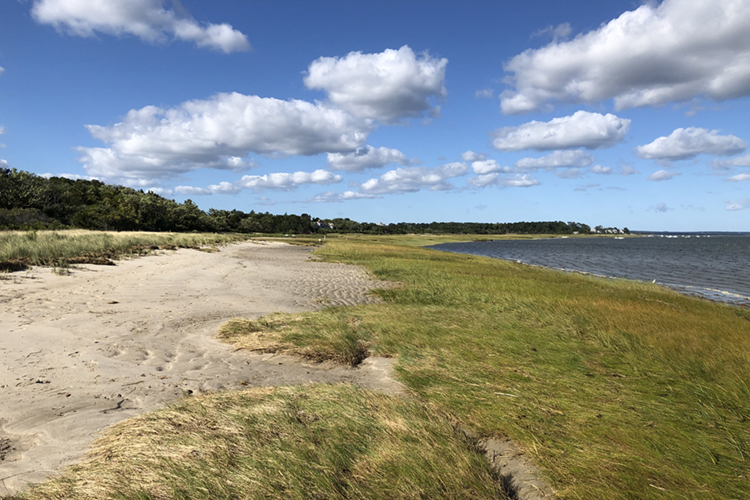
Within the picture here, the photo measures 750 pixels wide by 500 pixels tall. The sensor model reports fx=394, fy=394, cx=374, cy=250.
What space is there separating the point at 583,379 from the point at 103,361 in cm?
741

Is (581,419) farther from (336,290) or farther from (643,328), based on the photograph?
(336,290)

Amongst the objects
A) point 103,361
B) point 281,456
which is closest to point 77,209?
point 103,361

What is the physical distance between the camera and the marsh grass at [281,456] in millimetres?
2963

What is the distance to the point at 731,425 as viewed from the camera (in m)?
4.14

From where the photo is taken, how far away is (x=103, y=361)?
6418mm

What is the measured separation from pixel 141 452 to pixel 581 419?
4.35 meters

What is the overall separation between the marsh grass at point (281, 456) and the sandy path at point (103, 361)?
72 cm

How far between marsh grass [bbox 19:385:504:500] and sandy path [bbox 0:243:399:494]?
721 mm

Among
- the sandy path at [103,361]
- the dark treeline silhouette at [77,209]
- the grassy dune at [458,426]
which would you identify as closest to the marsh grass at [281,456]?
the grassy dune at [458,426]

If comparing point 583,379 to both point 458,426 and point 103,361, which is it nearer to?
point 458,426

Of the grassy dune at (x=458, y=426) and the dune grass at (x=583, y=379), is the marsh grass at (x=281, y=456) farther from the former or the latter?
the dune grass at (x=583, y=379)

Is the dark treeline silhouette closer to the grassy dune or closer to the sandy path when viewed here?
the sandy path

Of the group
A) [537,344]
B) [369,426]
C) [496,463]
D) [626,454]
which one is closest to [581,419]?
[626,454]

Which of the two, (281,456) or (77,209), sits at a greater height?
(77,209)
